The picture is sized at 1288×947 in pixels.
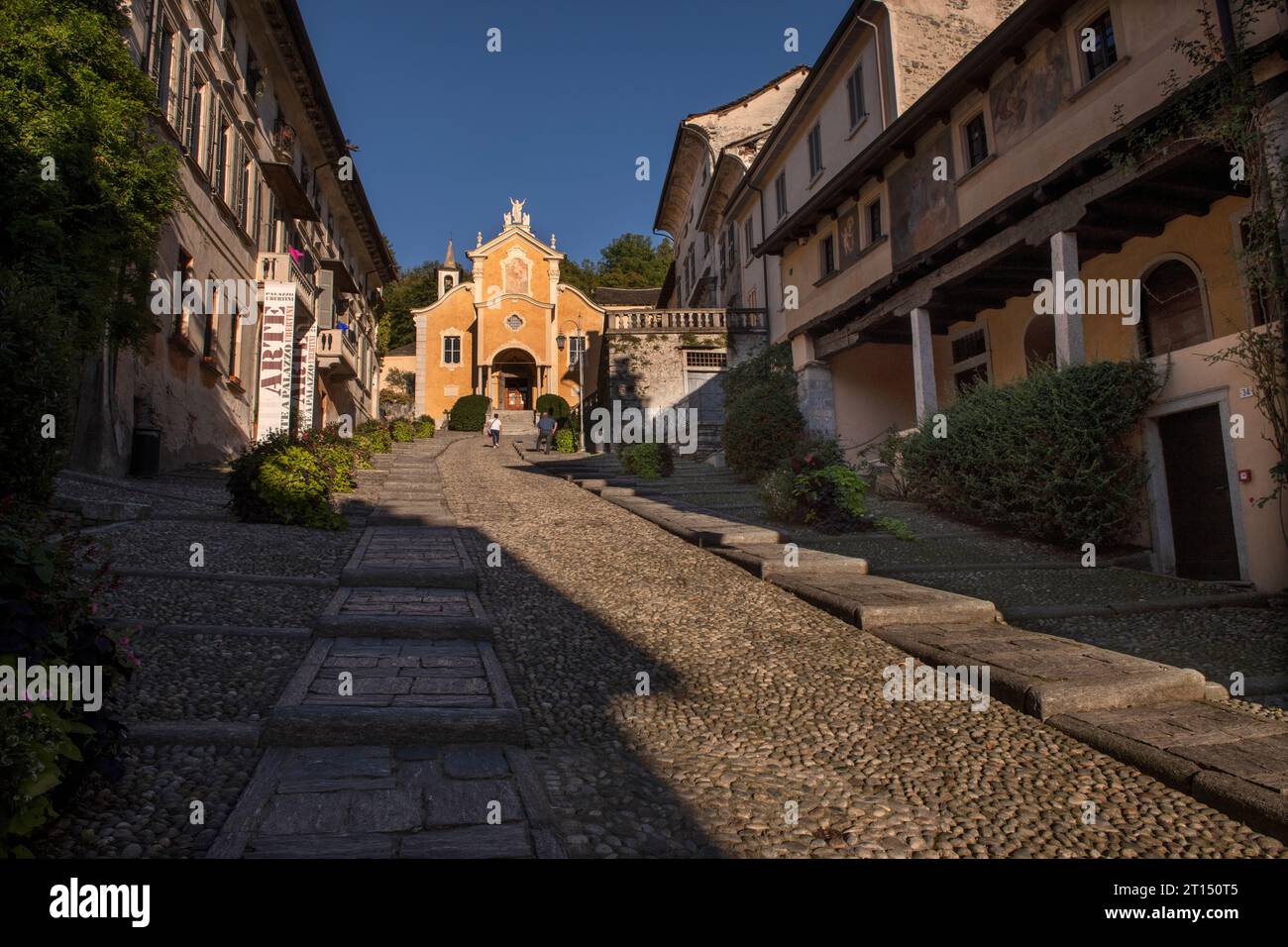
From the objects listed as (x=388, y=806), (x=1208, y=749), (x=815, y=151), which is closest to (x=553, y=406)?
(x=815, y=151)

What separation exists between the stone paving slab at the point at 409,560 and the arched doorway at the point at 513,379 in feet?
116

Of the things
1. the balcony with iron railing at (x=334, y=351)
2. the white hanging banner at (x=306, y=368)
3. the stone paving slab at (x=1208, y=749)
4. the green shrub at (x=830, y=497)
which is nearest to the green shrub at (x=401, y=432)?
the balcony with iron railing at (x=334, y=351)

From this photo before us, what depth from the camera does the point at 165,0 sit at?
13414mm

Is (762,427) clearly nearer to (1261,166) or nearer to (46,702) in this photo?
(1261,166)

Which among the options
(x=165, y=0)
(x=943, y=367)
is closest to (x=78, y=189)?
(x=165, y=0)

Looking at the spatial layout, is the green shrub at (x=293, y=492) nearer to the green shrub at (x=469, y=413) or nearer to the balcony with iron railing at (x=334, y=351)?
the balcony with iron railing at (x=334, y=351)

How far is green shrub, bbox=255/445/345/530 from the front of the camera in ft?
28.9

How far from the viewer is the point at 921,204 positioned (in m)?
13.7

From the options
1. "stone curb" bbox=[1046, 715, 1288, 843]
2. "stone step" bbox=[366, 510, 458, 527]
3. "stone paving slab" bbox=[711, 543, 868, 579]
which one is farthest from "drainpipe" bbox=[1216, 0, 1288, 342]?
"stone step" bbox=[366, 510, 458, 527]

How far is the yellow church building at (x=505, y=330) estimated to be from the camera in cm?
4303

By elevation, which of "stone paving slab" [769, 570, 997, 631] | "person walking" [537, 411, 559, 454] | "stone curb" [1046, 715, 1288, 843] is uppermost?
"person walking" [537, 411, 559, 454]

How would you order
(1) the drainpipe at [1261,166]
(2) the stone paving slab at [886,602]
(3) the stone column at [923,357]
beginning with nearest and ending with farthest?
1. (2) the stone paving slab at [886,602]
2. (1) the drainpipe at [1261,166]
3. (3) the stone column at [923,357]

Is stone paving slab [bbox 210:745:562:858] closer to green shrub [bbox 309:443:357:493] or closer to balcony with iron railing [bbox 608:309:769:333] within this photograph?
green shrub [bbox 309:443:357:493]

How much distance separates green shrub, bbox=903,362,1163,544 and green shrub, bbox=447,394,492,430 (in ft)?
107
